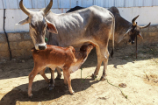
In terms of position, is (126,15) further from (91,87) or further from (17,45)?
(17,45)

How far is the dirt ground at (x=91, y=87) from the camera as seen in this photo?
2758mm

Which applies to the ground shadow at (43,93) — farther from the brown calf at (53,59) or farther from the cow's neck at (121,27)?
the cow's neck at (121,27)

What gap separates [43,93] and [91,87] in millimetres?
1071

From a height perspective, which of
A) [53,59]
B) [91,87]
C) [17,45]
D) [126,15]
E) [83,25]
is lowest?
[91,87]

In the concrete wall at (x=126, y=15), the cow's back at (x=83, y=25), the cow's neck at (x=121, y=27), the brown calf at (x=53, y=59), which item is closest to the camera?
the brown calf at (x=53, y=59)

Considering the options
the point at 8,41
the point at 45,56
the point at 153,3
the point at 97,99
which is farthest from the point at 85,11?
the point at 153,3

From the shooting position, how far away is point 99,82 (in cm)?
352

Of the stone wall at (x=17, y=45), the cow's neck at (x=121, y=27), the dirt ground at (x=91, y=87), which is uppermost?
the cow's neck at (x=121, y=27)

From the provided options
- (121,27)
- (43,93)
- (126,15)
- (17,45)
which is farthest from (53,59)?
(126,15)

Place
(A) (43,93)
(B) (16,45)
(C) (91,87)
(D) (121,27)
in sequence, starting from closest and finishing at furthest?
(A) (43,93) < (C) (91,87) < (B) (16,45) < (D) (121,27)

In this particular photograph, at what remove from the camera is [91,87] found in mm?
3291

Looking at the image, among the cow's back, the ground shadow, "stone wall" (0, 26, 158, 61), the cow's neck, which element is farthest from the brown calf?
the cow's neck

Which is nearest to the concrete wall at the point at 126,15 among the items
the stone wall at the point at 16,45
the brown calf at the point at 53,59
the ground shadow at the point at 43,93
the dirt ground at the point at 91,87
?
the stone wall at the point at 16,45

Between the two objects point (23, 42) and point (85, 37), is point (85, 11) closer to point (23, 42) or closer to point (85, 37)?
point (85, 37)
